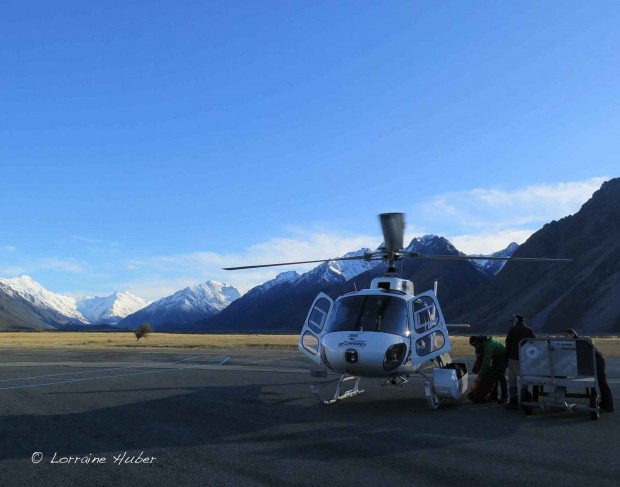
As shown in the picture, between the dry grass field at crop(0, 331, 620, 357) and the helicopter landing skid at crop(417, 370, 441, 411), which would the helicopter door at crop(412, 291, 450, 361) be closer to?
the helicopter landing skid at crop(417, 370, 441, 411)

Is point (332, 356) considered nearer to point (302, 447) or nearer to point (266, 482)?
point (302, 447)

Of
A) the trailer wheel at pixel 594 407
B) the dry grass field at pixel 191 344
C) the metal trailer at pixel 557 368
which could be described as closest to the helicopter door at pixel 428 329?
the metal trailer at pixel 557 368

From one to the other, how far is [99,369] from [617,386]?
20.8 meters

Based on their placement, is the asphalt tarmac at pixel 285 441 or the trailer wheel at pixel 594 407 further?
the trailer wheel at pixel 594 407

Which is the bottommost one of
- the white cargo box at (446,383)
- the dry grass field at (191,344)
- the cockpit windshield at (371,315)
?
the dry grass field at (191,344)

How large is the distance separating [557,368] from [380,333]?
13.8ft

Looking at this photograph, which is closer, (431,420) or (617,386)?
(431,420)

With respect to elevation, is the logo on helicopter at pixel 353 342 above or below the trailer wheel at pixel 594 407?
above

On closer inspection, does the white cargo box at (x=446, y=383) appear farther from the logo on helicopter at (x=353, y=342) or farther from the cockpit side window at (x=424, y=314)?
the logo on helicopter at (x=353, y=342)

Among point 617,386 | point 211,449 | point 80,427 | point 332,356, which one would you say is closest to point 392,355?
point 332,356

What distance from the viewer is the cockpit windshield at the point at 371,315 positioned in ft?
43.5

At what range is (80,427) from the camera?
436 inches

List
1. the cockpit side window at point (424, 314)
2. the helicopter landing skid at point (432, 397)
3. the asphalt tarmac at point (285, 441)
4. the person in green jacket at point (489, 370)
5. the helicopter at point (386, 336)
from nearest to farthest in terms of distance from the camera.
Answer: the asphalt tarmac at point (285, 441)
the helicopter at point (386, 336)
the helicopter landing skid at point (432, 397)
the cockpit side window at point (424, 314)
the person in green jacket at point (489, 370)

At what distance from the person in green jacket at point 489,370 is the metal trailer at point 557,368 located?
1.76 meters
